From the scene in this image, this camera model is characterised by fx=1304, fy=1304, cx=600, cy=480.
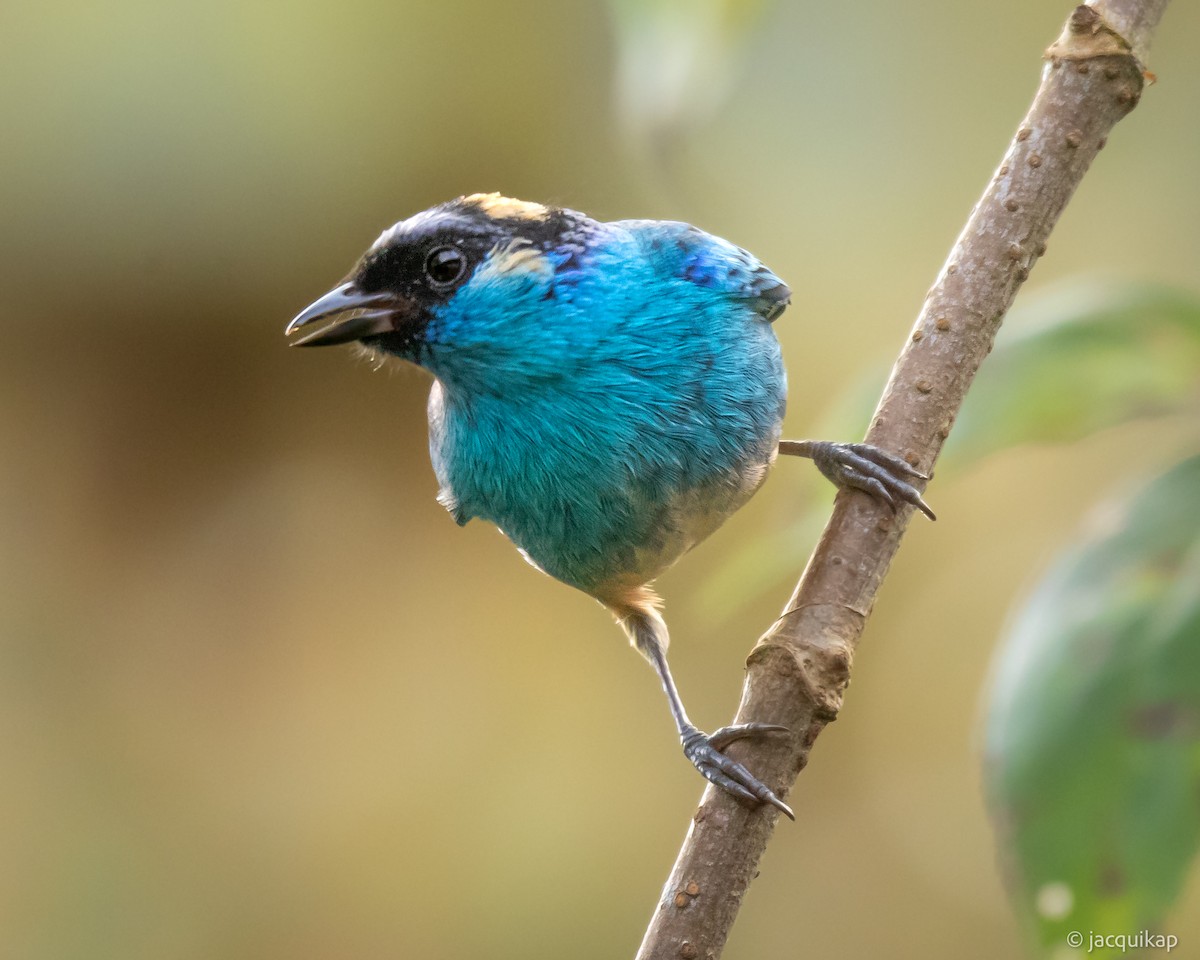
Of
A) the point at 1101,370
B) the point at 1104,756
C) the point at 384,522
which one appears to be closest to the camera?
the point at 1104,756

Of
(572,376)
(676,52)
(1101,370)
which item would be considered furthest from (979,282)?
(572,376)

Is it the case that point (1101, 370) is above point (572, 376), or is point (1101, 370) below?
above

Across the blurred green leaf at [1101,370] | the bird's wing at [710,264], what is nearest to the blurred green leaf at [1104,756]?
the blurred green leaf at [1101,370]

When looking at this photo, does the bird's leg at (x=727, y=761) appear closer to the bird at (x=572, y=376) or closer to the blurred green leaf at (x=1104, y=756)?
the bird at (x=572, y=376)

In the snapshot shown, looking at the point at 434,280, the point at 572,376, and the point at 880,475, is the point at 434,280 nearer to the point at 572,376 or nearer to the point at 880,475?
the point at 572,376

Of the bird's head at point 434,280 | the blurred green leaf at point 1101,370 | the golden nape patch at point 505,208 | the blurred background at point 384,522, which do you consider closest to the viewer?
the blurred green leaf at point 1101,370

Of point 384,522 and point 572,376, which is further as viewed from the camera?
point 384,522

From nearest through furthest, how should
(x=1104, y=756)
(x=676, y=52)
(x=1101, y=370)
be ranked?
(x=1104, y=756) < (x=676, y=52) < (x=1101, y=370)
